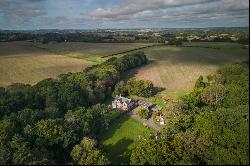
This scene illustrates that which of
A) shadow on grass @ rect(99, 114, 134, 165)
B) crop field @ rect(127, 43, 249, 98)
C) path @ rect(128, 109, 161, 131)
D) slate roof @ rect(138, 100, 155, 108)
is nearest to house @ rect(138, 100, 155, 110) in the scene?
slate roof @ rect(138, 100, 155, 108)

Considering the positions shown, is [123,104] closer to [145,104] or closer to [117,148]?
[145,104]

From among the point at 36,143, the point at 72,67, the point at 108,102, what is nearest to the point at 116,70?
the point at 108,102

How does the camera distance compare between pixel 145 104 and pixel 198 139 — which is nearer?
pixel 198 139

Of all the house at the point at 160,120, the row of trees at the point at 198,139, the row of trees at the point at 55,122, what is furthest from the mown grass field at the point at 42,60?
the row of trees at the point at 198,139

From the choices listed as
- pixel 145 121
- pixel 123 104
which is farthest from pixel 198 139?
pixel 123 104

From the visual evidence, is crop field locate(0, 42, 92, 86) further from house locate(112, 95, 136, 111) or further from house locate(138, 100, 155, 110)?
house locate(138, 100, 155, 110)

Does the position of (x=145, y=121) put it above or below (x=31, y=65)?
below
